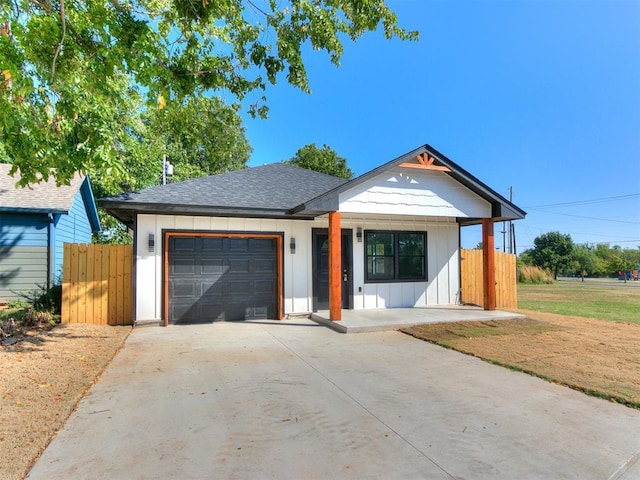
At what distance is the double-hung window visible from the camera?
10122 millimetres

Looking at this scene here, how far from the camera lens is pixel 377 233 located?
33.4 feet

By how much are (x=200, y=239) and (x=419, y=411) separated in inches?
258

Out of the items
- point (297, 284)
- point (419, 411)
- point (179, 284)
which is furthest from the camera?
point (297, 284)

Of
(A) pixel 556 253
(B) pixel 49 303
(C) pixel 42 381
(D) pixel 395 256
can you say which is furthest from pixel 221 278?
(A) pixel 556 253

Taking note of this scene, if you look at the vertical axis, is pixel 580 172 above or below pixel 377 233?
above

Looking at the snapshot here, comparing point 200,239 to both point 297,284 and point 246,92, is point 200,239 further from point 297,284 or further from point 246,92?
point 246,92

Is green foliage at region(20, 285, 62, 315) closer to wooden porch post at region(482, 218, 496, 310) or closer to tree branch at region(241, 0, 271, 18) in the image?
tree branch at region(241, 0, 271, 18)

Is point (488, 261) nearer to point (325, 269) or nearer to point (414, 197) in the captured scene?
point (414, 197)

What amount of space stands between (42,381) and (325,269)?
640 cm

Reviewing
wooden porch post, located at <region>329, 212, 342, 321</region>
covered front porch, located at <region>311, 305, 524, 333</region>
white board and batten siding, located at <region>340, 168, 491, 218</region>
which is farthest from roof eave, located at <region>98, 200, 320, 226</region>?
covered front porch, located at <region>311, 305, 524, 333</region>

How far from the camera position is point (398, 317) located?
8.50 metres

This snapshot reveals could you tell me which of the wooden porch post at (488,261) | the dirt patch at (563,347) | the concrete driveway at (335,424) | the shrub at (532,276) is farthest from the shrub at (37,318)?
the shrub at (532,276)

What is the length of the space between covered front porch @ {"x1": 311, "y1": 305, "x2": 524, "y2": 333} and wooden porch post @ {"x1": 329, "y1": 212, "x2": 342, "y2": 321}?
30cm

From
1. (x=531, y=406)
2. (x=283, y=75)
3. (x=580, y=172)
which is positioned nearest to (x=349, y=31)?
(x=283, y=75)
